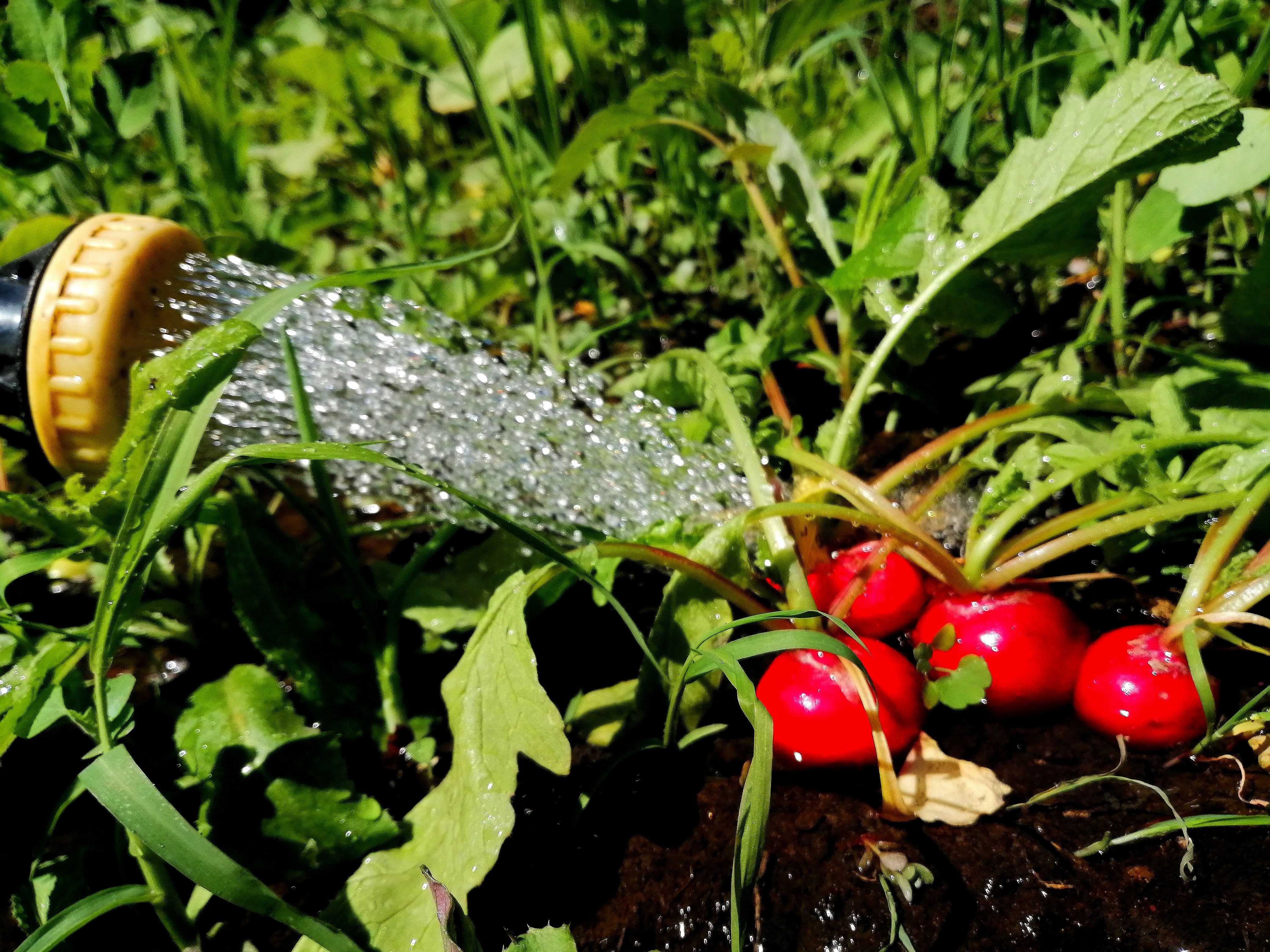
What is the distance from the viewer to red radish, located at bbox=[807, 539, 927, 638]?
3.58ft

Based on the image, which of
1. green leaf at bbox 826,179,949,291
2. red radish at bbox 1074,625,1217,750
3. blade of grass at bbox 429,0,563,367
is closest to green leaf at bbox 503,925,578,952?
red radish at bbox 1074,625,1217,750

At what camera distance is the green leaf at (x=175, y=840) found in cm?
74

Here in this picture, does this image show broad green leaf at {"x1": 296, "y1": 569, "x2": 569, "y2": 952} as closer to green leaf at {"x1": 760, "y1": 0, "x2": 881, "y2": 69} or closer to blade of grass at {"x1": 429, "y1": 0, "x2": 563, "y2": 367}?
blade of grass at {"x1": 429, "y1": 0, "x2": 563, "y2": 367}

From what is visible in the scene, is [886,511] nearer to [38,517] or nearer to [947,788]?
[947,788]

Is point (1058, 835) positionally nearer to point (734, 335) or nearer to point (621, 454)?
point (621, 454)

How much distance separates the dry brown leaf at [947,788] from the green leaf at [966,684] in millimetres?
66

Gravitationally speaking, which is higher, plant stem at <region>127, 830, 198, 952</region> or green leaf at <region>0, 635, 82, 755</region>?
green leaf at <region>0, 635, 82, 755</region>

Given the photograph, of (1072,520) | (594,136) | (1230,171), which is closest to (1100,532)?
(1072,520)

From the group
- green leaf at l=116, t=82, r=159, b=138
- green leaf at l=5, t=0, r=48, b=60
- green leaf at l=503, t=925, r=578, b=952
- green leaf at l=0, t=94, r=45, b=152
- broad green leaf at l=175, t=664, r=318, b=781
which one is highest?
green leaf at l=5, t=0, r=48, b=60

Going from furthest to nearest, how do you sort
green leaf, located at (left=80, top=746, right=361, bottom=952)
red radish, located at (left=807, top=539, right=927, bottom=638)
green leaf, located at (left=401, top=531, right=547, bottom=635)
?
1. green leaf, located at (left=401, top=531, right=547, bottom=635)
2. red radish, located at (left=807, top=539, right=927, bottom=638)
3. green leaf, located at (left=80, top=746, right=361, bottom=952)

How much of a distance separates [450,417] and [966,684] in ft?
3.02

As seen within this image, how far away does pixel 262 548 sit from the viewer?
1.23 metres

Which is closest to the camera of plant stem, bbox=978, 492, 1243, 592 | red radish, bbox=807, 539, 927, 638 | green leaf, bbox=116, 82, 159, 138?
plant stem, bbox=978, 492, 1243, 592

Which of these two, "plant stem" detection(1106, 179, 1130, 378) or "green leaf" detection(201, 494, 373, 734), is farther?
"plant stem" detection(1106, 179, 1130, 378)
